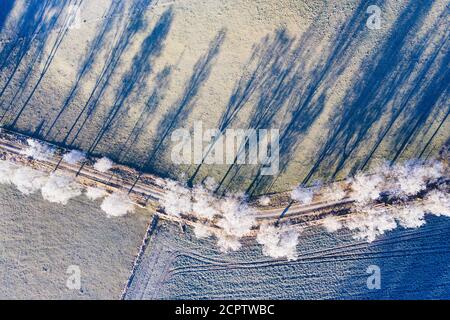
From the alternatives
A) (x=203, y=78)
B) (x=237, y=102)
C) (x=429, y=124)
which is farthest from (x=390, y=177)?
(x=203, y=78)

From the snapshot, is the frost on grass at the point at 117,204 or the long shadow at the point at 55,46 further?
the long shadow at the point at 55,46

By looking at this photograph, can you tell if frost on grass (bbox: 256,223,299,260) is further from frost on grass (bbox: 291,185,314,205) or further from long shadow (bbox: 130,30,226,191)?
long shadow (bbox: 130,30,226,191)

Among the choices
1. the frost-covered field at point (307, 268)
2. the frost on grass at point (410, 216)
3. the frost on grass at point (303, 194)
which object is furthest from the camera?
the frost on grass at point (303, 194)

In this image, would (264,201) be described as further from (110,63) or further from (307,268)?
(110,63)

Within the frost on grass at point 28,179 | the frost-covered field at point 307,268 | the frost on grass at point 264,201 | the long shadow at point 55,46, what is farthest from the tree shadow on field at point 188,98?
the long shadow at point 55,46

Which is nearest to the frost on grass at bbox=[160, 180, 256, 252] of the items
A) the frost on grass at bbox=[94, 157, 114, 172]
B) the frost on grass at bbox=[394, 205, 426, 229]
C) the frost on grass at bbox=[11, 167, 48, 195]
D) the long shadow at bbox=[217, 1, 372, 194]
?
the frost on grass at bbox=[94, 157, 114, 172]

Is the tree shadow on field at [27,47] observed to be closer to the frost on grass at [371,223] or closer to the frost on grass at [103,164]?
the frost on grass at [103,164]

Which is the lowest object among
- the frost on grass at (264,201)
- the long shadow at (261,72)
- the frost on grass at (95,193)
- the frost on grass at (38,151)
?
the frost on grass at (95,193)

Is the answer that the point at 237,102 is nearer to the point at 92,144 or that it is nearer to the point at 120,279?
the point at 92,144

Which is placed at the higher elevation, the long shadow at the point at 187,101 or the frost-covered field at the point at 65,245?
the long shadow at the point at 187,101
